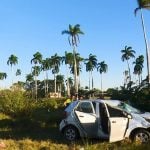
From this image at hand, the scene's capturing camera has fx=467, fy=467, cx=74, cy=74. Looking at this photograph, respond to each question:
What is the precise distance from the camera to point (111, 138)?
1588 cm

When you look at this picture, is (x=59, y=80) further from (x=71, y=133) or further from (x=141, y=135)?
(x=141, y=135)

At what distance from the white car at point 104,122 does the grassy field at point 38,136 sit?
0.33 m

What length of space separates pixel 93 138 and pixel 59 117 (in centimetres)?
689

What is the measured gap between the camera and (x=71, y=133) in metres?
17.7

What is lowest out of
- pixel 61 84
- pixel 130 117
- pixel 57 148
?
pixel 57 148

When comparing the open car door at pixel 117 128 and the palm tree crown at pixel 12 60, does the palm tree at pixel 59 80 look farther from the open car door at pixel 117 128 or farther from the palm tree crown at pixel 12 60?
the open car door at pixel 117 128

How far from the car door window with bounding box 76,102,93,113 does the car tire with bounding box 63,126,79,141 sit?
2.51ft

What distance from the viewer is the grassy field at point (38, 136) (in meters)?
15.6

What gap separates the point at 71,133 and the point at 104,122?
1.61m

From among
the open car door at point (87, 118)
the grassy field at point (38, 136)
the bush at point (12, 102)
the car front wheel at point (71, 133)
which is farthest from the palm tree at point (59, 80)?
the open car door at point (87, 118)

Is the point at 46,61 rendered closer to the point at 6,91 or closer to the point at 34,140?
the point at 6,91

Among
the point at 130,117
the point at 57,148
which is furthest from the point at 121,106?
the point at 57,148

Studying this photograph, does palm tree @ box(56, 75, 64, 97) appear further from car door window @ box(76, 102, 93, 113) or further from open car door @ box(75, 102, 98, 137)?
open car door @ box(75, 102, 98, 137)

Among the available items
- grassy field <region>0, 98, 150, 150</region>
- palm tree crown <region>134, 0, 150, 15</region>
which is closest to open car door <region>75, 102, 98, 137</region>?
grassy field <region>0, 98, 150, 150</region>
